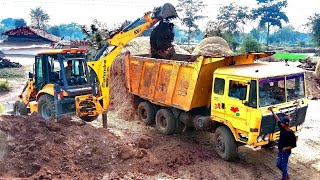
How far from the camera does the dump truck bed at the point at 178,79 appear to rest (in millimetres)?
8945

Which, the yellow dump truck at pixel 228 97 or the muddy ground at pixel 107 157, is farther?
the yellow dump truck at pixel 228 97

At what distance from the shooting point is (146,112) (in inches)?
455

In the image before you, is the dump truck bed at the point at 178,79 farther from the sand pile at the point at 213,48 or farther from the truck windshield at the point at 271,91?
the sand pile at the point at 213,48

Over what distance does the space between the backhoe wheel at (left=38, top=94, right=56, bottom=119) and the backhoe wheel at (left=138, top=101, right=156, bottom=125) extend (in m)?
2.95

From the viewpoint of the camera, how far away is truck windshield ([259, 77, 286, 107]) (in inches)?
298

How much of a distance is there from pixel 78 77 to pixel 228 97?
4.92 metres

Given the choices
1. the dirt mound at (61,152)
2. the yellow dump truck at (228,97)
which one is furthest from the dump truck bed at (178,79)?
the dirt mound at (61,152)

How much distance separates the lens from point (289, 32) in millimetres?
90000

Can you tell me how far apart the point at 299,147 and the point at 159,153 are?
378 centimetres

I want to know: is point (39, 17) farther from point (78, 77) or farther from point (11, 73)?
point (78, 77)

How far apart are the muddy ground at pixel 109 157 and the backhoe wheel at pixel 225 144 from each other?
0.56 ft

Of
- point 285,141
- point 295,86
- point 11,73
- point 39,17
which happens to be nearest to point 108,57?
point 295,86

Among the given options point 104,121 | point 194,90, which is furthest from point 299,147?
point 104,121

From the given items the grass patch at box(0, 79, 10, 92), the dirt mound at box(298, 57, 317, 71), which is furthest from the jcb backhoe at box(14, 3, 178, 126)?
the dirt mound at box(298, 57, 317, 71)
